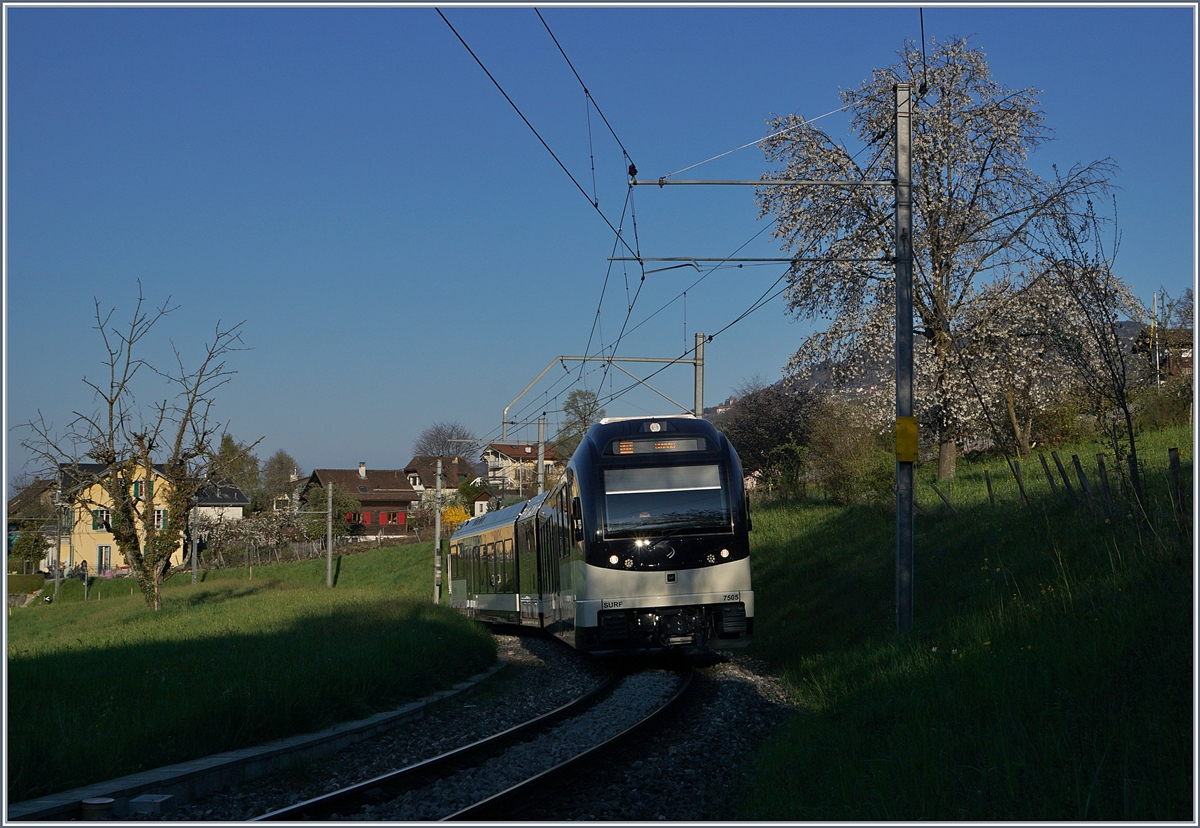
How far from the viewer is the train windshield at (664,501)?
Answer: 13852 mm

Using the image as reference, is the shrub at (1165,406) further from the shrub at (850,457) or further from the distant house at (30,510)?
the distant house at (30,510)

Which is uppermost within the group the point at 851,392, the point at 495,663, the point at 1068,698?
the point at 851,392

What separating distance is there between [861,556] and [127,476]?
1761 cm

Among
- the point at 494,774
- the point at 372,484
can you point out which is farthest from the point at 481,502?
the point at 494,774

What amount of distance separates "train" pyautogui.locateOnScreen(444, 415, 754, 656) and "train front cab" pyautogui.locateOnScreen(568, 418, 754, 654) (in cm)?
1

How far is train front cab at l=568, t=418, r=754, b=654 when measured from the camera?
13.7 meters

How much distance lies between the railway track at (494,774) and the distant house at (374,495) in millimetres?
88520

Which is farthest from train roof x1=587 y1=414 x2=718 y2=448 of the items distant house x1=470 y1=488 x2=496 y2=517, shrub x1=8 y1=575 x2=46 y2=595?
distant house x1=470 y1=488 x2=496 y2=517

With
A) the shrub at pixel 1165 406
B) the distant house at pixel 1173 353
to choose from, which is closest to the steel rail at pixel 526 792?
the distant house at pixel 1173 353

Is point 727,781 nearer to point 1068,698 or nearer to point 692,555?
point 1068,698

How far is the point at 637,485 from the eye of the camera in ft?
46.0

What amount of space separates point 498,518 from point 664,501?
1228cm

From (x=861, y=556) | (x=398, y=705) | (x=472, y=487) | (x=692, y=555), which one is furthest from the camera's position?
(x=472, y=487)

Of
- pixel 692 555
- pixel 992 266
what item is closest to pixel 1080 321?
pixel 992 266
